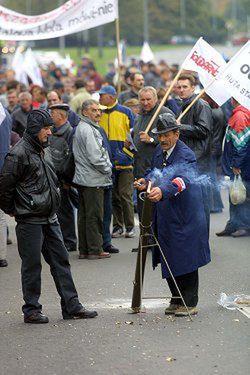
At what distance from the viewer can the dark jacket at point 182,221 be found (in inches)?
390

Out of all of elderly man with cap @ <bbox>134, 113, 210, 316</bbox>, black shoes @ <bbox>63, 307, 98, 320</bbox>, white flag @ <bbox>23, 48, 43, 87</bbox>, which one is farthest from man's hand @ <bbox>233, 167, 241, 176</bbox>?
white flag @ <bbox>23, 48, 43, 87</bbox>

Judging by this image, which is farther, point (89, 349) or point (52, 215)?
point (52, 215)

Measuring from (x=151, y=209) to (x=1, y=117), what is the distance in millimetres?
2892

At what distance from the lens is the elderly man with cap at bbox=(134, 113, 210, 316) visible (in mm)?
9875

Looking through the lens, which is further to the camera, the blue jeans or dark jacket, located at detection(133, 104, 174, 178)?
the blue jeans

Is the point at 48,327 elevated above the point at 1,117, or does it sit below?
below

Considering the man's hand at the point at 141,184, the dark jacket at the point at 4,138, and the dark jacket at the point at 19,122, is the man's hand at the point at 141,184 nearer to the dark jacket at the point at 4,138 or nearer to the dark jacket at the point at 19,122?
the dark jacket at the point at 4,138

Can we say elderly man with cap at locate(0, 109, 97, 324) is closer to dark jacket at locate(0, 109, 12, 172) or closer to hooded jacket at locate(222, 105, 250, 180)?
dark jacket at locate(0, 109, 12, 172)

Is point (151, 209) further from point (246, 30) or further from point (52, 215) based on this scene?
point (246, 30)

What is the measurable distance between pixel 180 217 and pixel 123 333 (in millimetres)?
1156

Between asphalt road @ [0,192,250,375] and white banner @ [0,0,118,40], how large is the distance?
3.67 m

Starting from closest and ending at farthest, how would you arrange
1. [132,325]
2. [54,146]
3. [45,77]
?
[132,325], [54,146], [45,77]

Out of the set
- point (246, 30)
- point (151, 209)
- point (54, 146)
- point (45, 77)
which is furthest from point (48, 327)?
point (246, 30)

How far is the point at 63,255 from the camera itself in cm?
995
